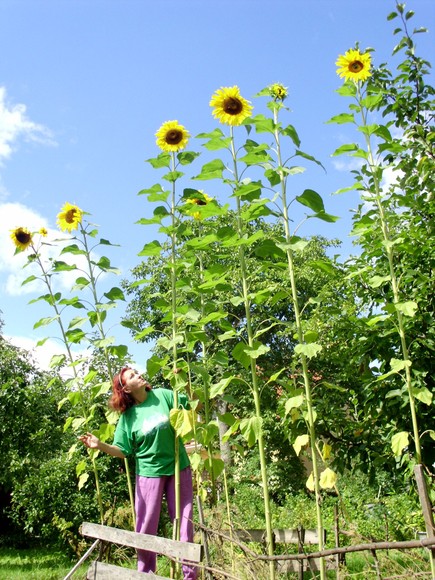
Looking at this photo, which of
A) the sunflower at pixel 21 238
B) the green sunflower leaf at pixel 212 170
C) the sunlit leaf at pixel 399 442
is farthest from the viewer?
the sunflower at pixel 21 238

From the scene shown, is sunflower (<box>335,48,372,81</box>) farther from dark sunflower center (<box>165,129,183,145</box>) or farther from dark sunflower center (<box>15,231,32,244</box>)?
dark sunflower center (<box>15,231,32,244</box>)

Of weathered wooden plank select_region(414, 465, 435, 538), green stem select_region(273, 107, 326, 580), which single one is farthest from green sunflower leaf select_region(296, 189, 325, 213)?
weathered wooden plank select_region(414, 465, 435, 538)

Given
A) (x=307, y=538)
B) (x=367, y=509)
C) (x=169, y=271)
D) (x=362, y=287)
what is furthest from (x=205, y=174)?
(x=367, y=509)

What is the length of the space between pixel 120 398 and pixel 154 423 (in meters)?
0.24

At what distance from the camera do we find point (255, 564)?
6.59 feet

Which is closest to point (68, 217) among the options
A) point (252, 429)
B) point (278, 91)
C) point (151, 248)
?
point (151, 248)

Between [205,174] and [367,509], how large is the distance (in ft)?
19.5

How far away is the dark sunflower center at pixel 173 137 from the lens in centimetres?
273

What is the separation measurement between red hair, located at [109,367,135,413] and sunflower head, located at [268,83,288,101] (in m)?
1.55

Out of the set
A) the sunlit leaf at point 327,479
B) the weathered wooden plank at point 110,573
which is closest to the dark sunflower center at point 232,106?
the sunlit leaf at point 327,479

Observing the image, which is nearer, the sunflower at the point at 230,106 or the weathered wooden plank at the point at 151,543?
the weathered wooden plank at the point at 151,543

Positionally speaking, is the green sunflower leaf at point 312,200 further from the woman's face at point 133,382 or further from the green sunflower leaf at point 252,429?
the woman's face at point 133,382

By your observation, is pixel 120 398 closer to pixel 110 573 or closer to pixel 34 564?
pixel 110 573

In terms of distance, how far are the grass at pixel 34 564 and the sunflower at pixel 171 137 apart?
4.39 meters
